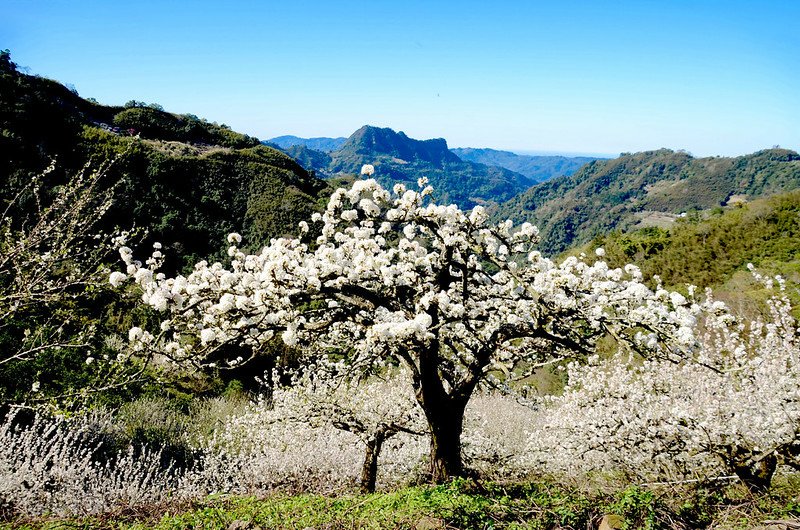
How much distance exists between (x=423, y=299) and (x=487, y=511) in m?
2.05

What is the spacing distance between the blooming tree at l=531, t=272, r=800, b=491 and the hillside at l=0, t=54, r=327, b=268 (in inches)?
1296

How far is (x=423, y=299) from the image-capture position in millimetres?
4445

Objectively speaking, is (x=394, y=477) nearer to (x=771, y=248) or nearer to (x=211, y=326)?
(x=211, y=326)

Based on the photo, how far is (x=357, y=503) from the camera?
4.90 metres

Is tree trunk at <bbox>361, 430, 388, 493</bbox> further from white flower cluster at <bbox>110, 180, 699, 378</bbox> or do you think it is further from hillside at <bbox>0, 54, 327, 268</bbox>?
hillside at <bbox>0, 54, 327, 268</bbox>

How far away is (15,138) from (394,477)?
42141 millimetres

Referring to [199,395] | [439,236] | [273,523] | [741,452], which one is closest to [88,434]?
[199,395]

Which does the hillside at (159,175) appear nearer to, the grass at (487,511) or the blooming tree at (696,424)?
the grass at (487,511)

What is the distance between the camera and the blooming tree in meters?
5.92

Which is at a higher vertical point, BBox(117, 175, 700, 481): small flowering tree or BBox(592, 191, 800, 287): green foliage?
BBox(592, 191, 800, 287): green foliage

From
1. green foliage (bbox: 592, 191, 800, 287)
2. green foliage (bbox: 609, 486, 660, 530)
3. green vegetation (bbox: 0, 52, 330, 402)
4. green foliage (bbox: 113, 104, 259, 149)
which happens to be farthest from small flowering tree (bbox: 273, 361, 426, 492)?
green foliage (bbox: 113, 104, 259, 149)

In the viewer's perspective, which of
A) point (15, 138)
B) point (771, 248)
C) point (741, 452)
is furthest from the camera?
point (15, 138)

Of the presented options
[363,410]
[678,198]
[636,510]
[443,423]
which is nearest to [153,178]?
[363,410]

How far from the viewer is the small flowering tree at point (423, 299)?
4.47 m
